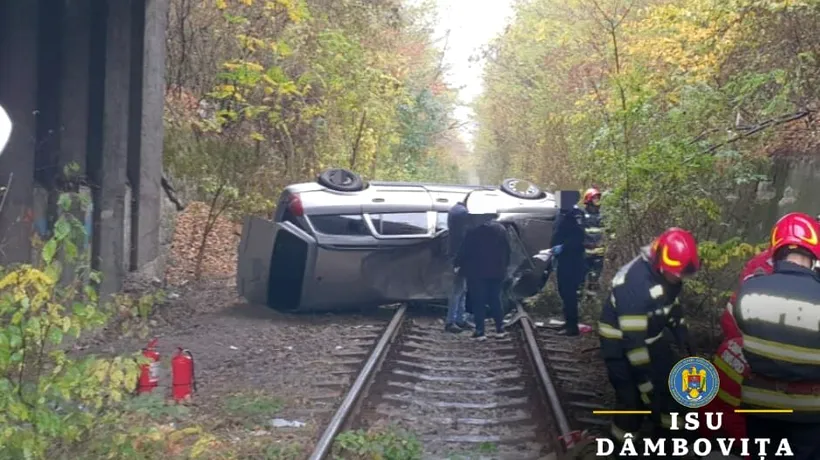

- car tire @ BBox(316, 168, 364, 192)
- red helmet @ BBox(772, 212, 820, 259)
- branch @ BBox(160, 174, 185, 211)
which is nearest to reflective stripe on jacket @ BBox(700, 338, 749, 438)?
red helmet @ BBox(772, 212, 820, 259)

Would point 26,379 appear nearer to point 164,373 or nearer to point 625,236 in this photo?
point 164,373

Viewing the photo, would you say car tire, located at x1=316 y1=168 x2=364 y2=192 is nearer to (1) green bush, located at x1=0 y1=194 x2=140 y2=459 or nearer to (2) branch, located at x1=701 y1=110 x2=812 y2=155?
(2) branch, located at x1=701 y1=110 x2=812 y2=155

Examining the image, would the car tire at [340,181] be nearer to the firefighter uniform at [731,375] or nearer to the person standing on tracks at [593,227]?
the person standing on tracks at [593,227]

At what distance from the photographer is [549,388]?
7.92 m

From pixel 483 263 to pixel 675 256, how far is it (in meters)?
6.40

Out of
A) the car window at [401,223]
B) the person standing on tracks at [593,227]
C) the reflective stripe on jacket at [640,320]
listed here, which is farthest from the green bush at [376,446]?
the car window at [401,223]

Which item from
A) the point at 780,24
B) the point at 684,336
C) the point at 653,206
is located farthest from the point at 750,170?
the point at 684,336

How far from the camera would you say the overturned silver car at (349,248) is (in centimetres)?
1197

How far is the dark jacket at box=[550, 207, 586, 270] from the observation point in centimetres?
1146

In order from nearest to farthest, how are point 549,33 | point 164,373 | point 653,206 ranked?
1. point 164,373
2. point 653,206
3. point 549,33

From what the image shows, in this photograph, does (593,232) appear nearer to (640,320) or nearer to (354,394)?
(354,394)

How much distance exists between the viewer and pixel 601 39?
75.4 feet

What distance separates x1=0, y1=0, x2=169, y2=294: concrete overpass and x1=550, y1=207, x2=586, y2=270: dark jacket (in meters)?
5.45

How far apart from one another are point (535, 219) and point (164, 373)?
6405mm
